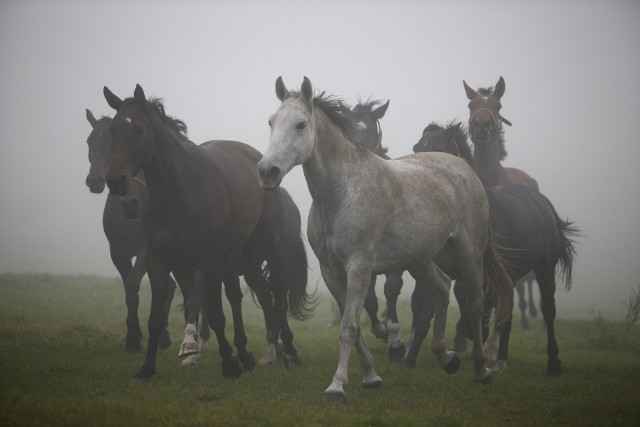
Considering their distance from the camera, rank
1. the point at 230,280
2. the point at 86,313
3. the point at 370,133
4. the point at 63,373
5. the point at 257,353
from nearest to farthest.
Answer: the point at 63,373 → the point at 230,280 → the point at 257,353 → the point at 370,133 → the point at 86,313

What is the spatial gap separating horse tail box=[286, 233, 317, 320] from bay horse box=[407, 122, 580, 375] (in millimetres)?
2033

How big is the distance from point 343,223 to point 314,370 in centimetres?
271

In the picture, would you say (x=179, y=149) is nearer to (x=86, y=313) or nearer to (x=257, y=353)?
(x=257, y=353)

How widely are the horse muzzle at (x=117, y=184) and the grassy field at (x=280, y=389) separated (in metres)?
1.84

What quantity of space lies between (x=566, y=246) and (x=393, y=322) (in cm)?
261

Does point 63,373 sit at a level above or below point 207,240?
below

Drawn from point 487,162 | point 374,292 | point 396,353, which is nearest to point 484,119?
point 487,162

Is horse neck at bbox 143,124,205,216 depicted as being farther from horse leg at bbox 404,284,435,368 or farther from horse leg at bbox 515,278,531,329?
horse leg at bbox 515,278,531,329

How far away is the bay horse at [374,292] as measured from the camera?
9531mm

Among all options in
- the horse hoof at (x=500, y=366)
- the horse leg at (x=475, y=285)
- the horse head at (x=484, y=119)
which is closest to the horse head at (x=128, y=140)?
the horse leg at (x=475, y=285)

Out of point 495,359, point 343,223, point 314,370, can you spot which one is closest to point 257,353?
point 314,370

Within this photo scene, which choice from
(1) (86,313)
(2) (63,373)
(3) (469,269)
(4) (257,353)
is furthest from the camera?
(1) (86,313)

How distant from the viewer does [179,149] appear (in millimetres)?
7355

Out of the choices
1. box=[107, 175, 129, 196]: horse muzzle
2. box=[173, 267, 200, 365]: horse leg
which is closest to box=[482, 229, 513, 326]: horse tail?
box=[173, 267, 200, 365]: horse leg
